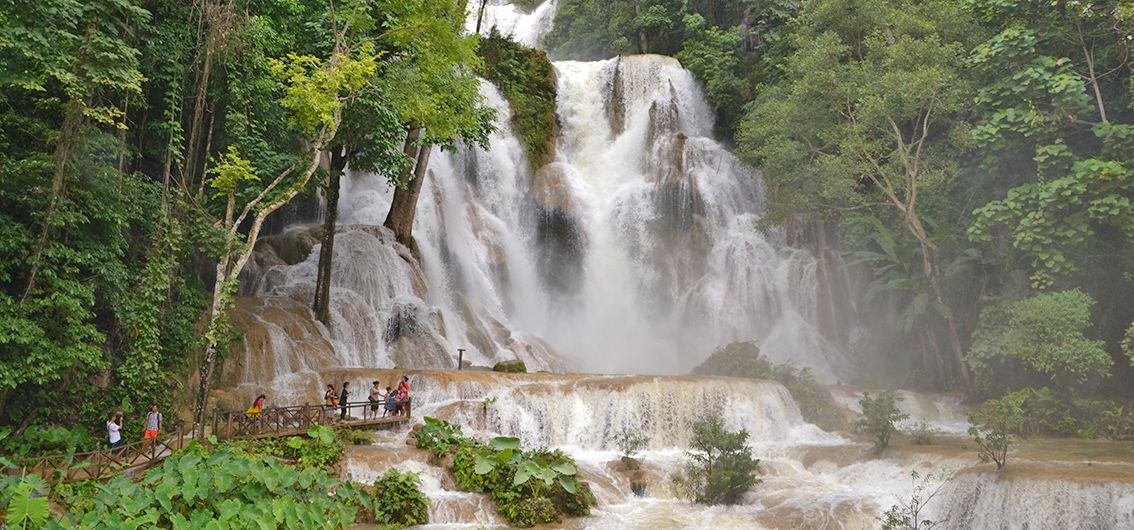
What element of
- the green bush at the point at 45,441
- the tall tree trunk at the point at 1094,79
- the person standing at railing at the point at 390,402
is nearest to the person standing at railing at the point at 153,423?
the green bush at the point at 45,441

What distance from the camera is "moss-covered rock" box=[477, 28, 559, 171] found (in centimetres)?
3212

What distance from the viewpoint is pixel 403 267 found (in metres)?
23.4

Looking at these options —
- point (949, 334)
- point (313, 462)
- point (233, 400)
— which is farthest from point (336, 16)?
point (949, 334)

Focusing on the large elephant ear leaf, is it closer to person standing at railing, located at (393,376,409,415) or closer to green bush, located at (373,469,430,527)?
green bush, located at (373,469,430,527)

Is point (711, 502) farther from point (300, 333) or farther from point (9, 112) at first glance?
point (9, 112)

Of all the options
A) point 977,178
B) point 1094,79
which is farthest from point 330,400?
point 1094,79

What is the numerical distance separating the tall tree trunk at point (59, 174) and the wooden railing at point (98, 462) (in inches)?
109

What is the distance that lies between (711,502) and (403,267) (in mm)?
13279

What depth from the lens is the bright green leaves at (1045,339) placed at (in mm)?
17641

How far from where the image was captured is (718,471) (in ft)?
44.2

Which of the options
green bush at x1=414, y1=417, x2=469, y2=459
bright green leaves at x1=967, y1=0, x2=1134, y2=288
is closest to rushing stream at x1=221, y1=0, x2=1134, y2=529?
green bush at x1=414, y1=417, x2=469, y2=459

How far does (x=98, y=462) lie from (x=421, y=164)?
14.4m

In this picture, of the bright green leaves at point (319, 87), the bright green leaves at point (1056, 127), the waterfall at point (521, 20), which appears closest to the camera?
the bright green leaves at point (319, 87)

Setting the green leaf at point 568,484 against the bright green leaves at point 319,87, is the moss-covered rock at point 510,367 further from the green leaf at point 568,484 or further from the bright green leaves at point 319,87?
the bright green leaves at point 319,87
